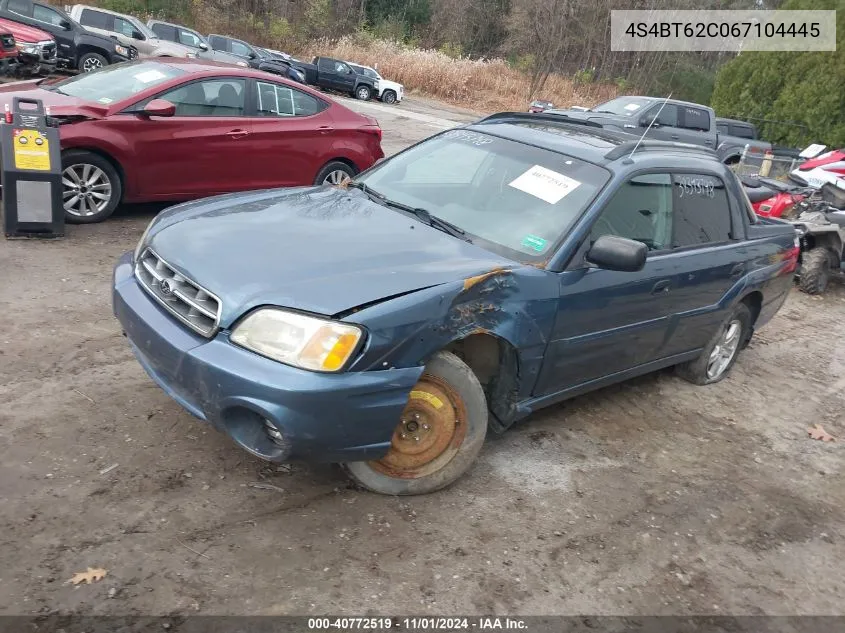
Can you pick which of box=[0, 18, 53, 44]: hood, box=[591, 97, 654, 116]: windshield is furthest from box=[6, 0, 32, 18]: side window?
box=[591, 97, 654, 116]: windshield

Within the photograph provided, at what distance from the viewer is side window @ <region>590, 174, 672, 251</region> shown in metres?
4.07

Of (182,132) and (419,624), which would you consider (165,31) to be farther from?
(419,624)

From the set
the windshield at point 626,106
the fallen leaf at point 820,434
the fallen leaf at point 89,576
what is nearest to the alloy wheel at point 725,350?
the fallen leaf at point 820,434

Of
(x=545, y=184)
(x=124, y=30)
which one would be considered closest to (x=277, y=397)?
(x=545, y=184)

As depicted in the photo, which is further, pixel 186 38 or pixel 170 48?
pixel 186 38

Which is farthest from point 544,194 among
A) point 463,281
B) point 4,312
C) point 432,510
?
point 4,312

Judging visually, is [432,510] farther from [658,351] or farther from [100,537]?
[658,351]

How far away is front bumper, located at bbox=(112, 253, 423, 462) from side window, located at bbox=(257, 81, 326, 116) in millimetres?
5064

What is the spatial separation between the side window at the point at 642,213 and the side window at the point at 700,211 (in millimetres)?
116

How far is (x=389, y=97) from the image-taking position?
92.2 ft

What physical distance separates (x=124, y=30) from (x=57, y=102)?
16.5 m

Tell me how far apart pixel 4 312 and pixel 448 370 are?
3281 mm

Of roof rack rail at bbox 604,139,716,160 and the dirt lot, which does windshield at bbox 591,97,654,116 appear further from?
the dirt lot

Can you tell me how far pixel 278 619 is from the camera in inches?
107
